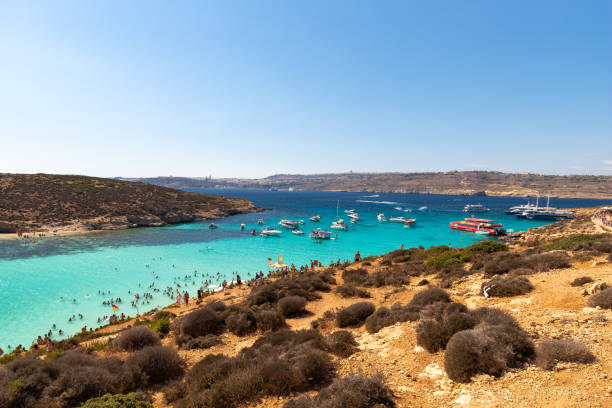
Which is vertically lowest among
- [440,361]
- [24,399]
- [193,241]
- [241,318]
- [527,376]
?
[193,241]

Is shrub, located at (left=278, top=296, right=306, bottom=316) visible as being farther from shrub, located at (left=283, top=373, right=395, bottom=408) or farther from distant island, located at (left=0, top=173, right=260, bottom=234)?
distant island, located at (left=0, top=173, right=260, bottom=234)

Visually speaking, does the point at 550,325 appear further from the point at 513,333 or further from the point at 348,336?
the point at 348,336

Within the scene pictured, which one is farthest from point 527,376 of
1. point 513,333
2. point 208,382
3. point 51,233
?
point 51,233

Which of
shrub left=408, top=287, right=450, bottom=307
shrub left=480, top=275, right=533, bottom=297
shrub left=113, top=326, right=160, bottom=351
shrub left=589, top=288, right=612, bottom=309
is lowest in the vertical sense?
shrub left=113, top=326, right=160, bottom=351

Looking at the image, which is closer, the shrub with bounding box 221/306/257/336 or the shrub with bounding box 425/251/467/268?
the shrub with bounding box 221/306/257/336

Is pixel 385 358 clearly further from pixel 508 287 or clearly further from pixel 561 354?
pixel 508 287

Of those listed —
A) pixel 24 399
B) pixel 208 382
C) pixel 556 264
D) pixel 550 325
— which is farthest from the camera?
pixel 556 264

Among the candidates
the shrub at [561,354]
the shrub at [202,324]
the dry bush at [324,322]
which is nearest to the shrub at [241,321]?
the shrub at [202,324]

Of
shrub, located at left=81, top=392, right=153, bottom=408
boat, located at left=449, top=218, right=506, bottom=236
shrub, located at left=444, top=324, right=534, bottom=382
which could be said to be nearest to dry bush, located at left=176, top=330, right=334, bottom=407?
shrub, located at left=81, top=392, right=153, bottom=408

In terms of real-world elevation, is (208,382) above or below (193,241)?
above
